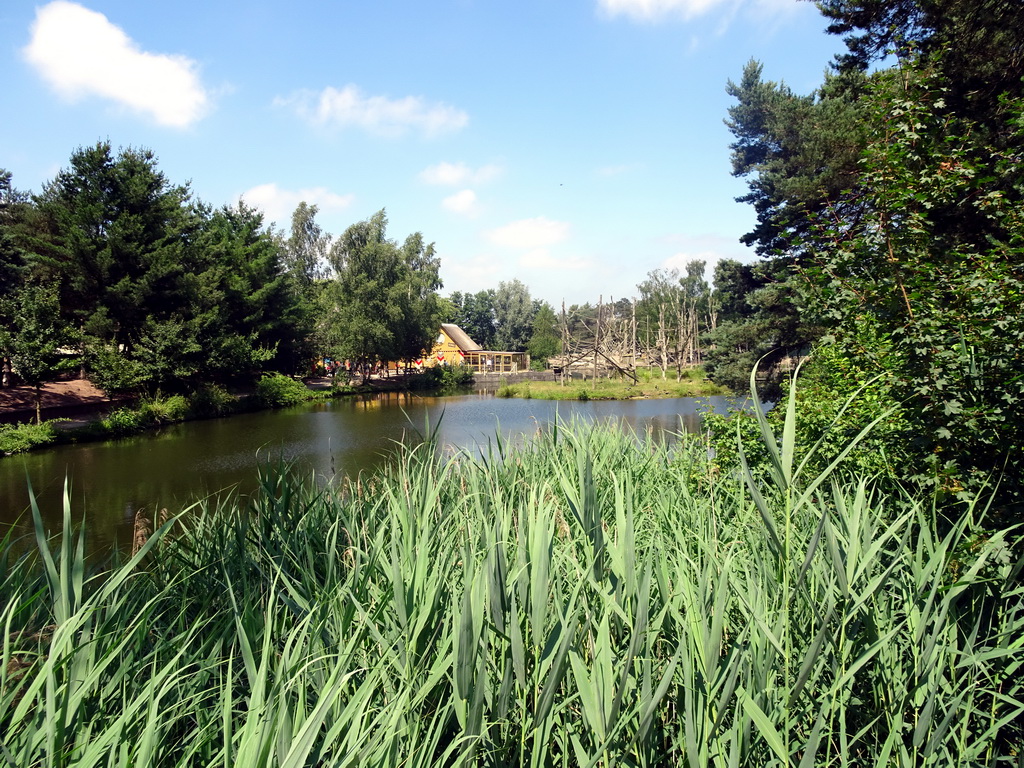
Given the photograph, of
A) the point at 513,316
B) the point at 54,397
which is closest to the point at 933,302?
the point at 54,397

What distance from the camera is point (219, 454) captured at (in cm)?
1476

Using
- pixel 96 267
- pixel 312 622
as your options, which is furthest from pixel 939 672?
pixel 96 267

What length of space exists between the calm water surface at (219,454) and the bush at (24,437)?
1.09 ft

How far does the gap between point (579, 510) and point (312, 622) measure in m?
0.97

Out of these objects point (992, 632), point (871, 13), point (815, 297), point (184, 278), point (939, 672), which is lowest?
point (992, 632)

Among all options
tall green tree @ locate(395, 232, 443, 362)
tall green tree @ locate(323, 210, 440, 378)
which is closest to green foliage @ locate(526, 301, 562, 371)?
tall green tree @ locate(395, 232, 443, 362)

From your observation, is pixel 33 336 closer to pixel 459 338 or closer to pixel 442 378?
pixel 442 378

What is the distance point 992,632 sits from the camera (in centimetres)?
226

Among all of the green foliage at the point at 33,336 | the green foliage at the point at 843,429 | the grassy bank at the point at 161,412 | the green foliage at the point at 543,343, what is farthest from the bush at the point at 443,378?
the green foliage at the point at 843,429

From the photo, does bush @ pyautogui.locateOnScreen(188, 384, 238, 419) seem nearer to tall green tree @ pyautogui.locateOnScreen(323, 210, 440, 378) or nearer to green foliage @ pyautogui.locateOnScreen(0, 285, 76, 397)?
green foliage @ pyautogui.locateOnScreen(0, 285, 76, 397)

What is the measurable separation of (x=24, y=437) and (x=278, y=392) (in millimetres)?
11325

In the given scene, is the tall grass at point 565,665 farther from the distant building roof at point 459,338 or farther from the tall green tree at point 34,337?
the distant building roof at point 459,338

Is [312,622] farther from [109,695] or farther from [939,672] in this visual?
[939,672]

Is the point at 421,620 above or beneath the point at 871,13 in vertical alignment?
beneath
